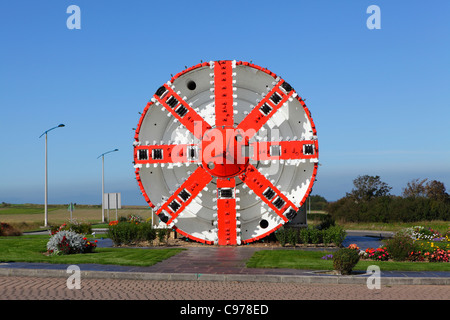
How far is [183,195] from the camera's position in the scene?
24375 millimetres

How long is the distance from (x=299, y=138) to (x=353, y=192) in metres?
53.5

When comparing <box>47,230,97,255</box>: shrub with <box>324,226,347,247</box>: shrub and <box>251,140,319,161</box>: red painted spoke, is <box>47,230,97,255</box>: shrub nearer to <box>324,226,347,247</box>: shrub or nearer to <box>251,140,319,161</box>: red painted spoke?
<box>251,140,319,161</box>: red painted spoke

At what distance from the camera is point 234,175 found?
79.0 ft

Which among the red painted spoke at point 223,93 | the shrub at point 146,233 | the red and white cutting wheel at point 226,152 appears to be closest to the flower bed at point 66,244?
the shrub at point 146,233

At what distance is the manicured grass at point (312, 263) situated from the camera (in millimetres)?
17102

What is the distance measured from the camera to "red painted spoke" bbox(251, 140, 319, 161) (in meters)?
23.8

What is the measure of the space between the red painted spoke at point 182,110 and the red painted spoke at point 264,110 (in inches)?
72.3

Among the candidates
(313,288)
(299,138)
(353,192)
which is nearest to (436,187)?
(353,192)

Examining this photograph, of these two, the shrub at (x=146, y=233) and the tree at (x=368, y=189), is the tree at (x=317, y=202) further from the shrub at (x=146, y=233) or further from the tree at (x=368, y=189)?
the shrub at (x=146, y=233)

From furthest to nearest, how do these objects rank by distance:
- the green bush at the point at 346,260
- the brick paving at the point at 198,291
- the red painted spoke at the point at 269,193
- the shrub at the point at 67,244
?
the red painted spoke at the point at 269,193 < the shrub at the point at 67,244 < the green bush at the point at 346,260 < the brick paving at the point at 198,291

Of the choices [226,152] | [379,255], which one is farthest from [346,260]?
[226,152]

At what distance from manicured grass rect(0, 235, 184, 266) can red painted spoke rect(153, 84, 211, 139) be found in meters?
5.31

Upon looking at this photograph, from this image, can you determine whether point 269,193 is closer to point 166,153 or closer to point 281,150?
point 281,150

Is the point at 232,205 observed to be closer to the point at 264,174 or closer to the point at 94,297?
Answer: the point at 264,174
